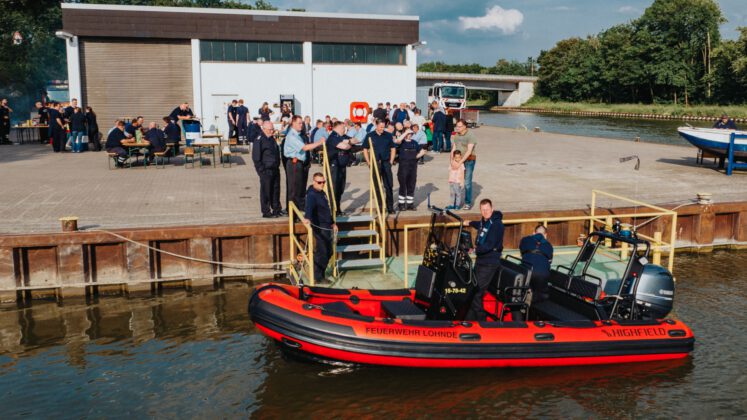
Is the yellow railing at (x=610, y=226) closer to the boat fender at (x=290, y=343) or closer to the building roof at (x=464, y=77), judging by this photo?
the boat fender at (x=290, y=343)

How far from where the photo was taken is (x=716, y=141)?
694 inches

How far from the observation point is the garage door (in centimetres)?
2495

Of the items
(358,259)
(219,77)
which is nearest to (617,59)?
(219,77)

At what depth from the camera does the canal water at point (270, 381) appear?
7043 mm

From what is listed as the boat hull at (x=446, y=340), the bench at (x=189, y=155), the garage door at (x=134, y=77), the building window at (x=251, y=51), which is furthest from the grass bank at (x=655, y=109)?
the boat hull at (x=446, y=340)

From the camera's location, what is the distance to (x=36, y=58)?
256 feet

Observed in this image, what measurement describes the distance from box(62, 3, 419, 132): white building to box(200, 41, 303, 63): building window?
0.14 feet

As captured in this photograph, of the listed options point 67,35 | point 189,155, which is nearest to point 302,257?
point 189,155

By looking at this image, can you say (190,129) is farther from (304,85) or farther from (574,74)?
(574,74)

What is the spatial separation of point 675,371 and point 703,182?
31.9ft

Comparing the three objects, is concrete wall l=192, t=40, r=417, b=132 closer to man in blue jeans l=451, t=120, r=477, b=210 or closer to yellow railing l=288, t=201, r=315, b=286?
man in blue jeans l=451, t=120, r=477, b=210

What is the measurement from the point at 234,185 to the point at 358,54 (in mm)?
14080

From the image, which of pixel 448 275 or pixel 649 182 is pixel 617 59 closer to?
pixel 649 182

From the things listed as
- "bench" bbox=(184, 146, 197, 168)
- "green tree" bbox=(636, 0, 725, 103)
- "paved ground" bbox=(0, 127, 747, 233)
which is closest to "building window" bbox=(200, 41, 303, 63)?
"paved ground" bbox=(0, 127, 747, 233)
